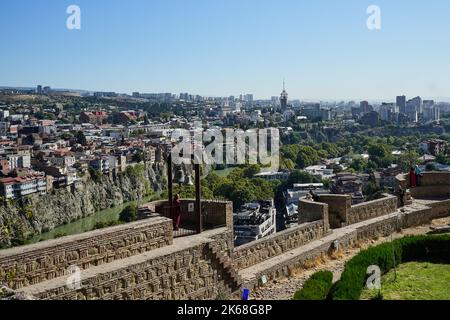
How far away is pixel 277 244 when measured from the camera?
8.05m

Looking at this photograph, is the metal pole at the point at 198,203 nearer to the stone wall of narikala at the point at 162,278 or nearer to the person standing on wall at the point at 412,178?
the stone wall of narikala at the point at 162,278

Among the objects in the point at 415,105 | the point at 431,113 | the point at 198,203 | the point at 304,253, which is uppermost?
the point at 415,105

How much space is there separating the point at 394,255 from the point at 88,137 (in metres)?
72.2

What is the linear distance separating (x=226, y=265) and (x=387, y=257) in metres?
2.42

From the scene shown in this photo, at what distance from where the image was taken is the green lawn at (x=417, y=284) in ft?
21.5

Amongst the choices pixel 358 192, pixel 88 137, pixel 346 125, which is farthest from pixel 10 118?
pixel 358 192

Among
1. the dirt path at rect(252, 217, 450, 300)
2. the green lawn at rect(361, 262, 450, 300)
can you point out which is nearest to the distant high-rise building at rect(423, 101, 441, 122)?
the dirt path at rect(252, 217, 450, 300)

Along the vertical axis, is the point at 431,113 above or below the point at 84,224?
above

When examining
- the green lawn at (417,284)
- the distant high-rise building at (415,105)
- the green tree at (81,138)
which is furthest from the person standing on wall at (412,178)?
the distant high-rise building at (415,105)

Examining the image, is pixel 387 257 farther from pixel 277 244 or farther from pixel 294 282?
pixel 277 244

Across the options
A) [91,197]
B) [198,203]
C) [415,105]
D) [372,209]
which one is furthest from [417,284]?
[415,105]

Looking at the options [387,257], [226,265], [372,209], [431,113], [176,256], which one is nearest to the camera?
[176,256]

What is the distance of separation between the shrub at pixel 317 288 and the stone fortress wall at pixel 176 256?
0.82 m

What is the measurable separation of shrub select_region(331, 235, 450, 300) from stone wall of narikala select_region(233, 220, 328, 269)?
3.90ft
